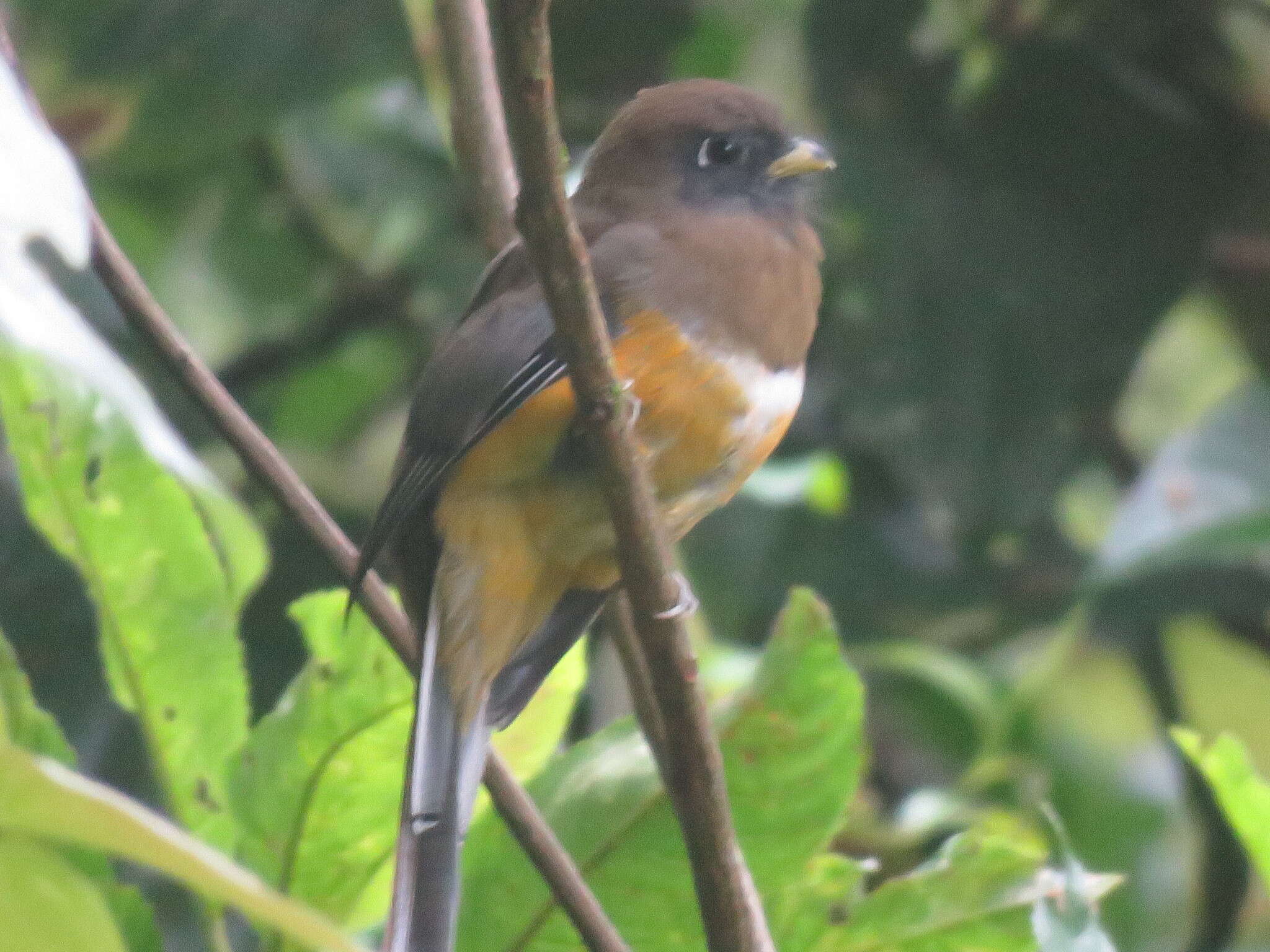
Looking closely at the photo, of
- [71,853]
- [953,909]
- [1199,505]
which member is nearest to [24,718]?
[71,853]

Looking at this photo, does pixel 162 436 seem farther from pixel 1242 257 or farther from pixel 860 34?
pixel 1242 257

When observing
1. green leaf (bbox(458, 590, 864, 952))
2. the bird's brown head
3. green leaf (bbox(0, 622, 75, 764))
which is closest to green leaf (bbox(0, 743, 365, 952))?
green leaf (bbox(0, 622, 75, 764))

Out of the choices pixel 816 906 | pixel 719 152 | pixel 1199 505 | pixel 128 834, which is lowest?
pixel 1199 505

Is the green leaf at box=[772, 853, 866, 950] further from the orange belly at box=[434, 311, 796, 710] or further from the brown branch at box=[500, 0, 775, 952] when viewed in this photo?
the orange belly at box=[434, 311, 796, 710]

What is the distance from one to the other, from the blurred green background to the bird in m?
0.57

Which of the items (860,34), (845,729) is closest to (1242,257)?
(860,34)

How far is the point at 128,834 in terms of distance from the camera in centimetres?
66

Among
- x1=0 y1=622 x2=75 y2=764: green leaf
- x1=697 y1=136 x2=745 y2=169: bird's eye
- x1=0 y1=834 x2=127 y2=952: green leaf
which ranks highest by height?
x1=0 y1=834 x2=127 y2=952: green leaf

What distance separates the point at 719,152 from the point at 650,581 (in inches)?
37.2

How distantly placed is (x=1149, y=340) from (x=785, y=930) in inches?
62.1

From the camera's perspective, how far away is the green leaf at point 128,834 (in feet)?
2.08

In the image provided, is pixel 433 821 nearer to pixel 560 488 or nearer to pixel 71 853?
pixel 71 853

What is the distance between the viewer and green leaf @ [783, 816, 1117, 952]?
4.75 feet

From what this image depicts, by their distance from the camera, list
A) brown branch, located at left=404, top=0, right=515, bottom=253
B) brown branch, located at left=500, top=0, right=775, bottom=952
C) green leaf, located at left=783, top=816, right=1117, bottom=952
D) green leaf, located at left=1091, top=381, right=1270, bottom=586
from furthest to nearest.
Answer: green leaf, located at left=1091, top=381, right=1270, bottom=586
brown branch, located at left=404, top=0, right=515, bottom=253
green leaf, located at left=783, top=816, right=1117, bottom=952
brown branch, located at left=500, top=0, right=775, bottom=952
